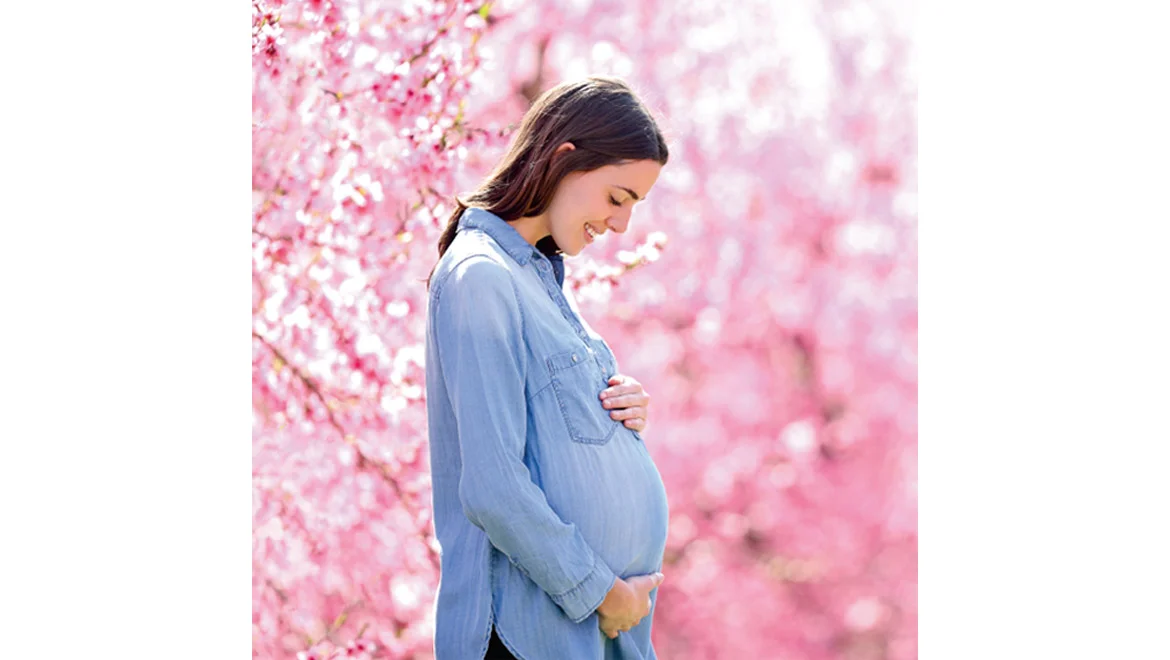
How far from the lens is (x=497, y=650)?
1.56m

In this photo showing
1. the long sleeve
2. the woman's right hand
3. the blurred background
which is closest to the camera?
the long sleeve

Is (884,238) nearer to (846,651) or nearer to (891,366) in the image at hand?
(891,366)

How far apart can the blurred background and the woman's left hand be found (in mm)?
1040

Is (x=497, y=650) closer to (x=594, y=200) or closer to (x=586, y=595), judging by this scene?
(x=586, y=595)

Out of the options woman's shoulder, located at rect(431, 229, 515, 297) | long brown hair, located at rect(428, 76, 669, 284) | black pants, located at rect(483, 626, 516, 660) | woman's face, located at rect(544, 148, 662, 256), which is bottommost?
black pants, located at rect(483, 626, 516, 660)

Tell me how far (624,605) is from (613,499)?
0.14 metres

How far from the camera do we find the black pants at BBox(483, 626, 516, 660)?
5.10ft

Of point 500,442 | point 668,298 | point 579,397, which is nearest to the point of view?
point 500,442

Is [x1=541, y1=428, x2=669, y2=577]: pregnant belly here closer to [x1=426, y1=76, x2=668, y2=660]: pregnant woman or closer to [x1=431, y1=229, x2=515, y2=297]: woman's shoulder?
[x1=426, y1=76, x2=668, y2=660]: pregnant woman

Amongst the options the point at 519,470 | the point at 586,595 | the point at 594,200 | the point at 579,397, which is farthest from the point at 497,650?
the point at 594,200

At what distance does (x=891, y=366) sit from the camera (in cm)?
262

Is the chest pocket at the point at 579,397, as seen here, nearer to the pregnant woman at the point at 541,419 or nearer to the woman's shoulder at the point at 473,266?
the pregnant woman at the point at 541,419

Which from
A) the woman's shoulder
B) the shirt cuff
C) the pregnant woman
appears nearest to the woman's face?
the pregnant woman

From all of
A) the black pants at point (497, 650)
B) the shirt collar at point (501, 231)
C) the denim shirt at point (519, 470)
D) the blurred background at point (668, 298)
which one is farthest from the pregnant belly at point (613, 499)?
the blurred background at point (668, 298)
